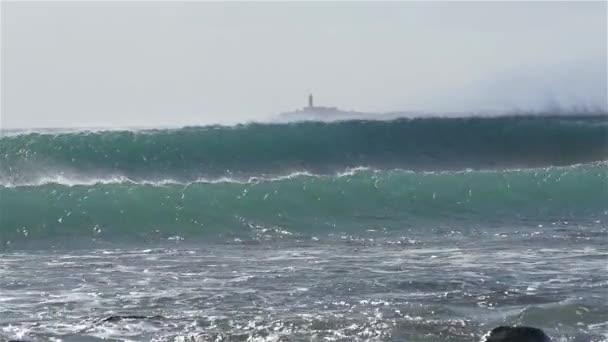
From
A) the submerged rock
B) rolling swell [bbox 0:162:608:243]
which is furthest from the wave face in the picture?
the submerged rock

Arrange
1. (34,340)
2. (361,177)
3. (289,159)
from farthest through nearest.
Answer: (289,159)
(361,177)
(34,340)

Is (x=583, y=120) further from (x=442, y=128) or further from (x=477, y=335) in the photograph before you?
(x=477, y=335)

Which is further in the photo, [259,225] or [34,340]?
[259,225]

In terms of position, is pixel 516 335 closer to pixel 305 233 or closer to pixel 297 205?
pixel 305 233

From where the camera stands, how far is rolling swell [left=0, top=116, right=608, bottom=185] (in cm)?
2353

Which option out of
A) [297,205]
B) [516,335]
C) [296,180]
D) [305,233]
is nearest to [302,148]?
[296,180]

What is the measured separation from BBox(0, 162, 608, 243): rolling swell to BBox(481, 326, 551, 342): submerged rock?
8.32 m

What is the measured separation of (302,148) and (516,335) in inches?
750

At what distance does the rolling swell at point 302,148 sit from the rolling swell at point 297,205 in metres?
3.36

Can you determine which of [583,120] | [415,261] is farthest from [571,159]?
[415,261]

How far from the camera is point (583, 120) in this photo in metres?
33.8

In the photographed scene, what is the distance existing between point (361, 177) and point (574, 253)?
8357 mm

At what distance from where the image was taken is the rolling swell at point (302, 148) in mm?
23531

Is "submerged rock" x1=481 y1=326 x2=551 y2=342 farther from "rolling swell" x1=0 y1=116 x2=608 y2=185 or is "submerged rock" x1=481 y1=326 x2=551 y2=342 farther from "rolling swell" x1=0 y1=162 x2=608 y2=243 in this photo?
"rolling swell" x1=0 y1=116 x2=608 y2=185
